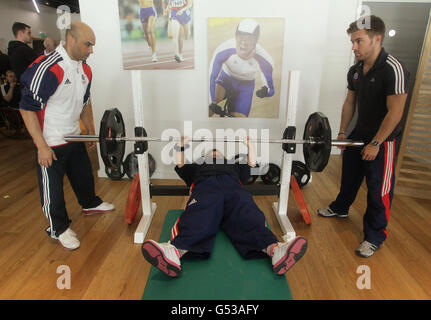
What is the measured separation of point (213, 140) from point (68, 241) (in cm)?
111

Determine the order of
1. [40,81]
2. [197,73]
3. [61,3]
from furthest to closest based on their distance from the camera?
1. [61,3]
2. [197,73]
3. [40,81]

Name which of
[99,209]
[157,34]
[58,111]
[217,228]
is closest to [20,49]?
[157,34]

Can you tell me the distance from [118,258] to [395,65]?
192cm

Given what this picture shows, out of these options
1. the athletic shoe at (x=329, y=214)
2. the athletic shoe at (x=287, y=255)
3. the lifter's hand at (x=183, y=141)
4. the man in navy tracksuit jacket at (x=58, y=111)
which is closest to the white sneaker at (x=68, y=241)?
the man in navy tracksuit jacket at (x=58, y=111)

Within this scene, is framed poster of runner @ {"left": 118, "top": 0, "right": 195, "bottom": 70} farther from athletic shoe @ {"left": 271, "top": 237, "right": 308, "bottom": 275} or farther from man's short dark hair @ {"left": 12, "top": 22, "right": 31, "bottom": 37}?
athletic shoe @ {"left": 271, "top": 237, "right": 308, "bottom": 275}

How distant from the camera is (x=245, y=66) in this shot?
2590 millimetres

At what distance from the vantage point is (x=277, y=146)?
2844 mm

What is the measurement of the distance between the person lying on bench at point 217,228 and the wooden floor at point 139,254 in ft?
1.03

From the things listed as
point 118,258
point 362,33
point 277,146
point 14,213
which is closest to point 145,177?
point 118,258

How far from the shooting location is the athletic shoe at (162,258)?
130cm

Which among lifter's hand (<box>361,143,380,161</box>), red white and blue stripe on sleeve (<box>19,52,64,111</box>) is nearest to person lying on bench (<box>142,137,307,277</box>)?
lifter's hand (<box>361,143,380,161</box>)

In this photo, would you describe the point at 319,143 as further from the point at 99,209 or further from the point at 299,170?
the point at 99,209

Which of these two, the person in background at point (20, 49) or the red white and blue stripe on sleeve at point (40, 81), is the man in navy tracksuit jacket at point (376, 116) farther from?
the person in background at point (20, 49)
